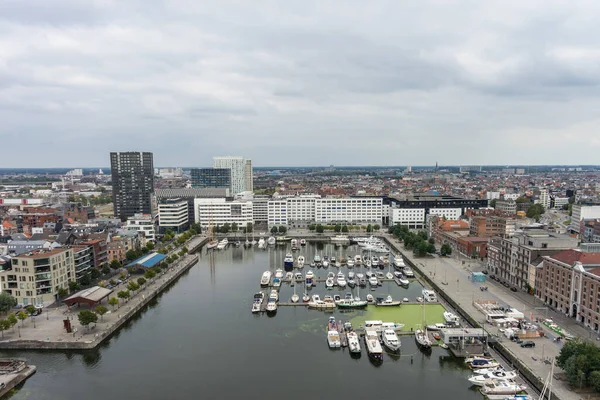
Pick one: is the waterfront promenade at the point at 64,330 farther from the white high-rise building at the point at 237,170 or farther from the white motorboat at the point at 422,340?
the white high-rise building at the point at 237,170

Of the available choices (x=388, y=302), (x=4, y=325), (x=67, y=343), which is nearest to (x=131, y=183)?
(x=4, y=325)

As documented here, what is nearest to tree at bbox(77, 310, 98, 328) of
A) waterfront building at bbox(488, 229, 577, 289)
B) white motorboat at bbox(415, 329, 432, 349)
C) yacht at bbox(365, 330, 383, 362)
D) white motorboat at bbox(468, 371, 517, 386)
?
yacht at bbox(365, 330, 383, 362)

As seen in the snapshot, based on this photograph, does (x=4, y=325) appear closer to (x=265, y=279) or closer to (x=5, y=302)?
(x=5, y=302)

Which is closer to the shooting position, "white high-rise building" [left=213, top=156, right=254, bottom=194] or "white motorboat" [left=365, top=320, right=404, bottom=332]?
"white motorboat" [left=365, top=320, right=404, bottom=332]

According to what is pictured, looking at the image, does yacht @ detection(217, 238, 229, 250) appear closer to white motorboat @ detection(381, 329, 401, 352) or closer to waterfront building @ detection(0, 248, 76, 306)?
waterfront building @ detection(0, 248, 76, 306)

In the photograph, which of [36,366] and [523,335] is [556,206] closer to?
A: [523,335]

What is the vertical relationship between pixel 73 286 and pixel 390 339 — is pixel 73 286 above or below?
above

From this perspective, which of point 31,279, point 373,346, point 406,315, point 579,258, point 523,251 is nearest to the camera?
point 373,346
